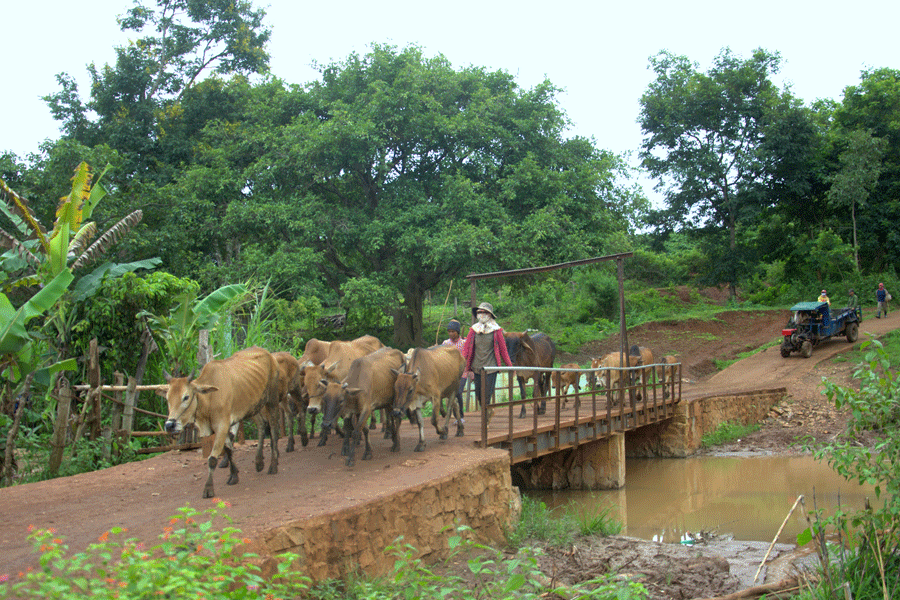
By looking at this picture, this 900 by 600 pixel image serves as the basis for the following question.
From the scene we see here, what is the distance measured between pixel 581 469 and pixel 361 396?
18.6 feet

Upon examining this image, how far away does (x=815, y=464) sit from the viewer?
13703 millimetres

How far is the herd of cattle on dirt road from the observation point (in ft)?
21.6

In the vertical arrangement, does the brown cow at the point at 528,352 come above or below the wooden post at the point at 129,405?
above

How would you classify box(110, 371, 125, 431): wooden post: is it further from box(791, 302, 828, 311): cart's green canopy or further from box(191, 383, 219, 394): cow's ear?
box(791, 302, 828, 311): cart's green canopy

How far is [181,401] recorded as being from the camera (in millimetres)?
6219

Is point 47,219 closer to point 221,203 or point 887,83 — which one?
point 221,203

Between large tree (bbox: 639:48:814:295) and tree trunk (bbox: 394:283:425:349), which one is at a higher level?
large tree (bbox: 639:48:814:295)

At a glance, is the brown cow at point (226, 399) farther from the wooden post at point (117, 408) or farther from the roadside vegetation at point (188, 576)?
the wooden post at point (117, 408)

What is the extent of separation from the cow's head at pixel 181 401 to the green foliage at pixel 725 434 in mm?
12854

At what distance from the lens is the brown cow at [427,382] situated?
8.13 metres

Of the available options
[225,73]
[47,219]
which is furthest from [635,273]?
[47,219]

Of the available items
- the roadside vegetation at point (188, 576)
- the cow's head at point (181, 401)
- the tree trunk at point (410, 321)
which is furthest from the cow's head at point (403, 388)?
the tree trunk at point (410, 321)

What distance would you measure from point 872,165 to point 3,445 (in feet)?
93.1

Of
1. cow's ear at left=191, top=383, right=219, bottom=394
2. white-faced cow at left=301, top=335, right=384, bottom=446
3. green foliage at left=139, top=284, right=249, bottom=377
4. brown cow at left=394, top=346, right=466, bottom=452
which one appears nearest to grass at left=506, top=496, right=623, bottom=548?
Answer: brown cow at left=394, top=346, right=466, bottom=452
